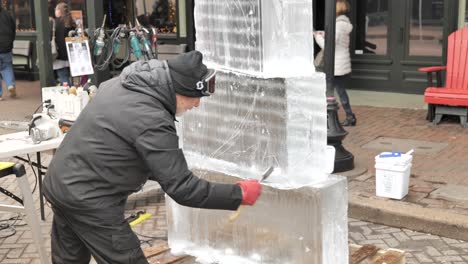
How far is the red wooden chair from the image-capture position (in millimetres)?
8133

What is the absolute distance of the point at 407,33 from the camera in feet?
33.6

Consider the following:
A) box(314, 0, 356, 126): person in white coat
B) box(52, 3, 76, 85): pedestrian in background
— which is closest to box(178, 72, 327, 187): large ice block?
box(314, 0, 356, 126): person in white coat

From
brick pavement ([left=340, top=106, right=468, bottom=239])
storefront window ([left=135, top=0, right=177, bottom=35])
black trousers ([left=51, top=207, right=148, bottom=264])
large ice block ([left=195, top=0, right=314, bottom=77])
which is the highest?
storefront window ([left=135, top=0, right=177, bottom=35])

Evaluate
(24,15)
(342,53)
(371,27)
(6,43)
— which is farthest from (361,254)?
(24,15)

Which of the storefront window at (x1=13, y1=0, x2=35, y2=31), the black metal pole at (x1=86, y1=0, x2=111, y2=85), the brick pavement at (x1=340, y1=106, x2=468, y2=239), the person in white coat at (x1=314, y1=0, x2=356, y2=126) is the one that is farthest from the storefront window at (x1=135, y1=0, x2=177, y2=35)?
the person in white coat at (x1=314, y1=0, x2=356, y2=126)

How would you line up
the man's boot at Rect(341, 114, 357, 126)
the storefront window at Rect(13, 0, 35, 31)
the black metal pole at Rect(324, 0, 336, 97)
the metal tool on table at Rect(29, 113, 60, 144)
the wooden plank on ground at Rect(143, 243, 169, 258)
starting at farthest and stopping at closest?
the storefront window at Rect(13, 0, 35, 31), the man's boot at Rect(341, 114, 357, 126), the black metal pole at Rect(324, 0, 336, 97), the metal tool on table at Rect(29, 113, 60, 144), the wooden plank on ground at Rect(143, 243, 169, 258)

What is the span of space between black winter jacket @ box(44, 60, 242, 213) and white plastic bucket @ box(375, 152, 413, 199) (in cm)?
273

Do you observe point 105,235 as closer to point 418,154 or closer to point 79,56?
point 79,56

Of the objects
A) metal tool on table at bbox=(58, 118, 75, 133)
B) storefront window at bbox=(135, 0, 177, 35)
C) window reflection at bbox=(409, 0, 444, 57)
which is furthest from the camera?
storefront window at bbox=(135, 0, 177, 35)

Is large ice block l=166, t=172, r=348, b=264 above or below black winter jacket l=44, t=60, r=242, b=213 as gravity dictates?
below

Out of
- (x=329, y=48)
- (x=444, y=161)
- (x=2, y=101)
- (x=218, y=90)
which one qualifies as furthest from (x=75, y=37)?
(x=2, y=101)

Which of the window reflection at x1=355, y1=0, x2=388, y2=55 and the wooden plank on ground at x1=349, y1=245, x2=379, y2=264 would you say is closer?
the wooden plank on ground at x1=349, y1=245, x2=379, y2=264

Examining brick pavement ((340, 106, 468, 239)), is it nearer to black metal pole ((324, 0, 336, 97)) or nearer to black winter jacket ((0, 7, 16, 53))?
black metal pole ((324, 0, 336, 97))

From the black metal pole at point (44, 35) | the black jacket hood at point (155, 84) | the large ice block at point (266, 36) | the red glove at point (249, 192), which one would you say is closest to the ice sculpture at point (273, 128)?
the large ice block at point (266, 36)
